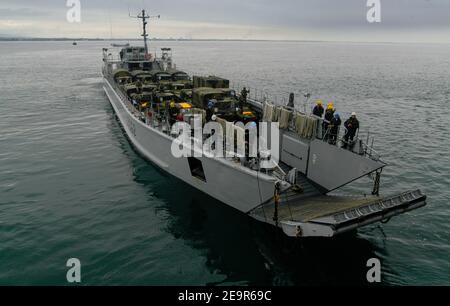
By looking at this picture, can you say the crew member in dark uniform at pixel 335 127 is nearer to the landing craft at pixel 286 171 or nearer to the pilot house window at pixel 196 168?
the landing craft at pixel 286 171

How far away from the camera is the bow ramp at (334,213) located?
12383 millimetres

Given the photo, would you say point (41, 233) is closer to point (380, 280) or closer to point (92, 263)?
point (92, 263)

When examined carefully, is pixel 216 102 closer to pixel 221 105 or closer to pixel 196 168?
pixel 221 105

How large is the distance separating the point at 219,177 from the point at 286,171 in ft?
14.6

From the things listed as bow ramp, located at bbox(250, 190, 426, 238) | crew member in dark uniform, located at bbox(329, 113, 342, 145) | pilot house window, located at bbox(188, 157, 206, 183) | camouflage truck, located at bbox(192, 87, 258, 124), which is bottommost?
bow ramp, located at bbox(250, 190, 426, 238)

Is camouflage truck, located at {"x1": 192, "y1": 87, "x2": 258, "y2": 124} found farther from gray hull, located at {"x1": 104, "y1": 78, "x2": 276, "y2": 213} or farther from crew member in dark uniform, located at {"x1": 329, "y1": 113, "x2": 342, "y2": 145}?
crew member in dark uniform, located at {"x1": 329, "y1": 113, "x2": 342, "y2": 145}

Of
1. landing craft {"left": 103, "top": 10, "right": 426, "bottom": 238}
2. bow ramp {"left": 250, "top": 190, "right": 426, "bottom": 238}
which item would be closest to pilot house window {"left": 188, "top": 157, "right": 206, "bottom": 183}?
landing craft {"left": 103, "top": 10, "right": 426, "bottom": 238}

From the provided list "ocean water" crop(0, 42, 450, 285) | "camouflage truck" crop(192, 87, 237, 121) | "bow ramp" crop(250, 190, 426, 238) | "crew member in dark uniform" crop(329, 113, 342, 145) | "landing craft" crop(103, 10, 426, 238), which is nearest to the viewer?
"bow ramp" crop(250, 190, 426, 238)

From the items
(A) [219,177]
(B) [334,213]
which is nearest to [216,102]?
(A) [219,177]

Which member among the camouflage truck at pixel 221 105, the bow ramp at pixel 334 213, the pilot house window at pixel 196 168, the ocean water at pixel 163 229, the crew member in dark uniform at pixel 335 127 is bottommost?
the ocean water at pixel 163 229

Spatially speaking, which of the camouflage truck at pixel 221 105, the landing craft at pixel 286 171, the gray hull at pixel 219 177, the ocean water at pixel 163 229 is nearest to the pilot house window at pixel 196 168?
the landing craft at pixel 286 171

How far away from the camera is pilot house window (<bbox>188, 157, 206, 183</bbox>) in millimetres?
19247

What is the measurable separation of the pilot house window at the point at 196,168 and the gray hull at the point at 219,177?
0.19m

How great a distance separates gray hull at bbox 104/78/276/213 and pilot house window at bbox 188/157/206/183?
19 cm
